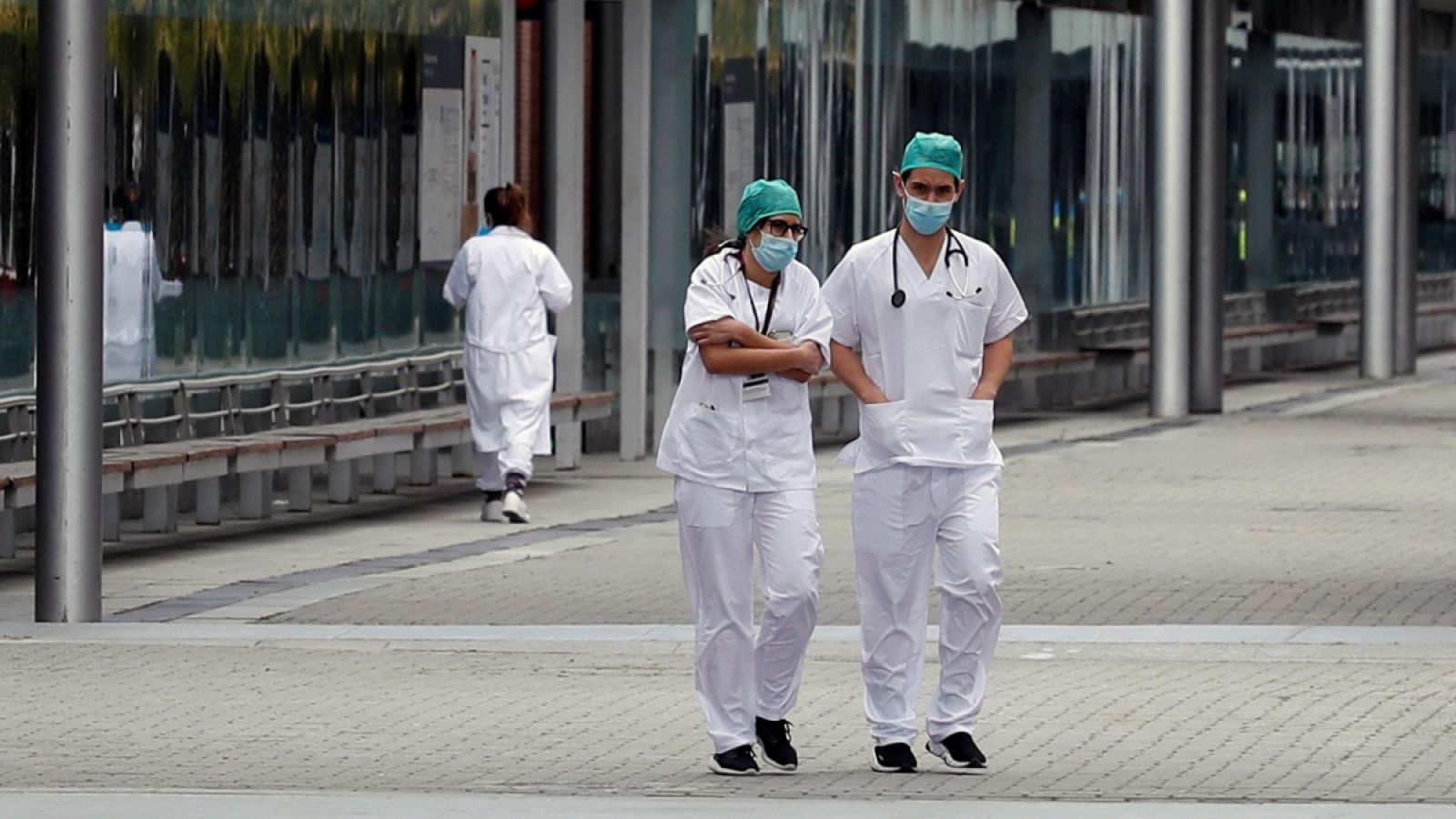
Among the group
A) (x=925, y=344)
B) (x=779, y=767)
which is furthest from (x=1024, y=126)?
(x=779, y=767)

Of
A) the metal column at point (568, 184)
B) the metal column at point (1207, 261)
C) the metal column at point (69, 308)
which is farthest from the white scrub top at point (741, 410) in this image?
the metal column at point (1207, 261)

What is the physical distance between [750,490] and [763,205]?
76 centimetres

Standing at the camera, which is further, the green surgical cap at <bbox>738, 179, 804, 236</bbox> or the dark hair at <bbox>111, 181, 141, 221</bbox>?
the dark hair at <bbox>111, 181, 141, 221</bbox>

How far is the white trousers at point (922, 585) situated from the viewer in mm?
8852

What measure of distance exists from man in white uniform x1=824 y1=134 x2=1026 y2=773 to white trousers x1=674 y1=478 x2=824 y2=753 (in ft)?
0.61

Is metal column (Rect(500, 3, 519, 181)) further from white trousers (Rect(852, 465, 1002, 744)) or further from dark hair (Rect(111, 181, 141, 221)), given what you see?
white trousers (Rect(852, 465, 1002, 744))

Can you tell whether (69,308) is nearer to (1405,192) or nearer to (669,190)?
(669,190)

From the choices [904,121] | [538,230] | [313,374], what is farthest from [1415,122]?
[313,374]

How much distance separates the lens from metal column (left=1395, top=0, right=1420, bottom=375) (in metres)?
32.2

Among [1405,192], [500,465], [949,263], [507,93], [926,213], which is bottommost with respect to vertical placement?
[500,465]

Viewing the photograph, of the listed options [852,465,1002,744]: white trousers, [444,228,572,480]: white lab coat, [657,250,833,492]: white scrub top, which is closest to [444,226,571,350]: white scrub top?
[444,228,572,480]: white lab coat

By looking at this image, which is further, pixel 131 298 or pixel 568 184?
pixel 568 184

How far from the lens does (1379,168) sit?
3134cm

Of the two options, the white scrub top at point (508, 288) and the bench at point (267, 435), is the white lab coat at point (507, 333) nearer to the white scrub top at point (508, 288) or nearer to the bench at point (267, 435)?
the white scrub top at point (508, 288)
